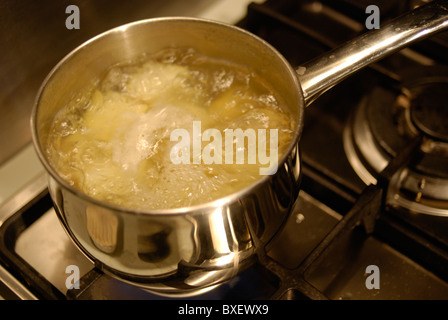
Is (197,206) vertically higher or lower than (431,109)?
higher

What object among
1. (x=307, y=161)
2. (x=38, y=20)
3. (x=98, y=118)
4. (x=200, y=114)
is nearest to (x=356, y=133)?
(x=307, y=161)

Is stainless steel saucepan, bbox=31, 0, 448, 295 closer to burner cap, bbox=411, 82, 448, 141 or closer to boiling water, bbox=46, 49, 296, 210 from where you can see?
boiling water, bbox=46, 49, 296, 210

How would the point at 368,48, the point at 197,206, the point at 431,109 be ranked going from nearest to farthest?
the point at 197,206, the point at 368,48, the point at 431,109

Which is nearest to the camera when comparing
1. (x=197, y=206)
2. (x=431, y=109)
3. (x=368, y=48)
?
(x=197, y=206)

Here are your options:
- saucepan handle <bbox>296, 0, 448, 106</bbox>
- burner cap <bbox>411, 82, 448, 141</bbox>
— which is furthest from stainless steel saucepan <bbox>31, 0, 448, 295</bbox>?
burner cap <bbox>411, 82, 448, 141</bbox>

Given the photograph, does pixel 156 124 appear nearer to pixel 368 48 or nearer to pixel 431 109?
pixel 368 48

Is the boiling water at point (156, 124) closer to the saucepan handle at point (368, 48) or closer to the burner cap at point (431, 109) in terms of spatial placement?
the saucepan handle at point (368, 48)

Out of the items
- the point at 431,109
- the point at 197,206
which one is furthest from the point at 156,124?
the point at 431,109
